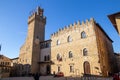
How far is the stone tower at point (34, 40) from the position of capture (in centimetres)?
3403

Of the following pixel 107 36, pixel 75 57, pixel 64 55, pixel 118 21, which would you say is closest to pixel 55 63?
pixel 64 55

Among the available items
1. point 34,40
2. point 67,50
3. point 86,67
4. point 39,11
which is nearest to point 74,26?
point 67,50

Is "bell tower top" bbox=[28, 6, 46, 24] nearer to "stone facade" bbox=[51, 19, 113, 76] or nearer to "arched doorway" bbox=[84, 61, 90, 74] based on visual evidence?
"stone facade" bbox=[51, 19, 113, 76]

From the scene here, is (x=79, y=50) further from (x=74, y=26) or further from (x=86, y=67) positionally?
(x=74, y=26)

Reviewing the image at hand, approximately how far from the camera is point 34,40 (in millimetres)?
35719

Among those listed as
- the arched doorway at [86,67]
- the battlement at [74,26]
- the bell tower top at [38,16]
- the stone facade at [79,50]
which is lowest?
the arched doorway at [86,67]

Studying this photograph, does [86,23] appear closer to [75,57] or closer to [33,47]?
[75,57]

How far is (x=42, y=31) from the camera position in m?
38.7

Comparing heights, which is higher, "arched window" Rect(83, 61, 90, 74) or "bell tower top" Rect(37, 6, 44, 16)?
"bell tower top" Rect(37, 6, 44, 16)

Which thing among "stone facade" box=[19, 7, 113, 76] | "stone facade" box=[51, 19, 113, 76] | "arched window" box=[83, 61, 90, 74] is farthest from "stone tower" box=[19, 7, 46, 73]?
"arched window" box=[83, 61, 90, 74]

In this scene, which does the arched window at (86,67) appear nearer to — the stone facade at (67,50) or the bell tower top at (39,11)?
the stone facade at (67,50)

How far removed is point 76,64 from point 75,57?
1.42 metres

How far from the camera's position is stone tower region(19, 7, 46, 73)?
34.0 m

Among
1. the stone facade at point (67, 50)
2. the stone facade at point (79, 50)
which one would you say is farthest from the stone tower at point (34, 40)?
the stone facade at point (79, 50)
